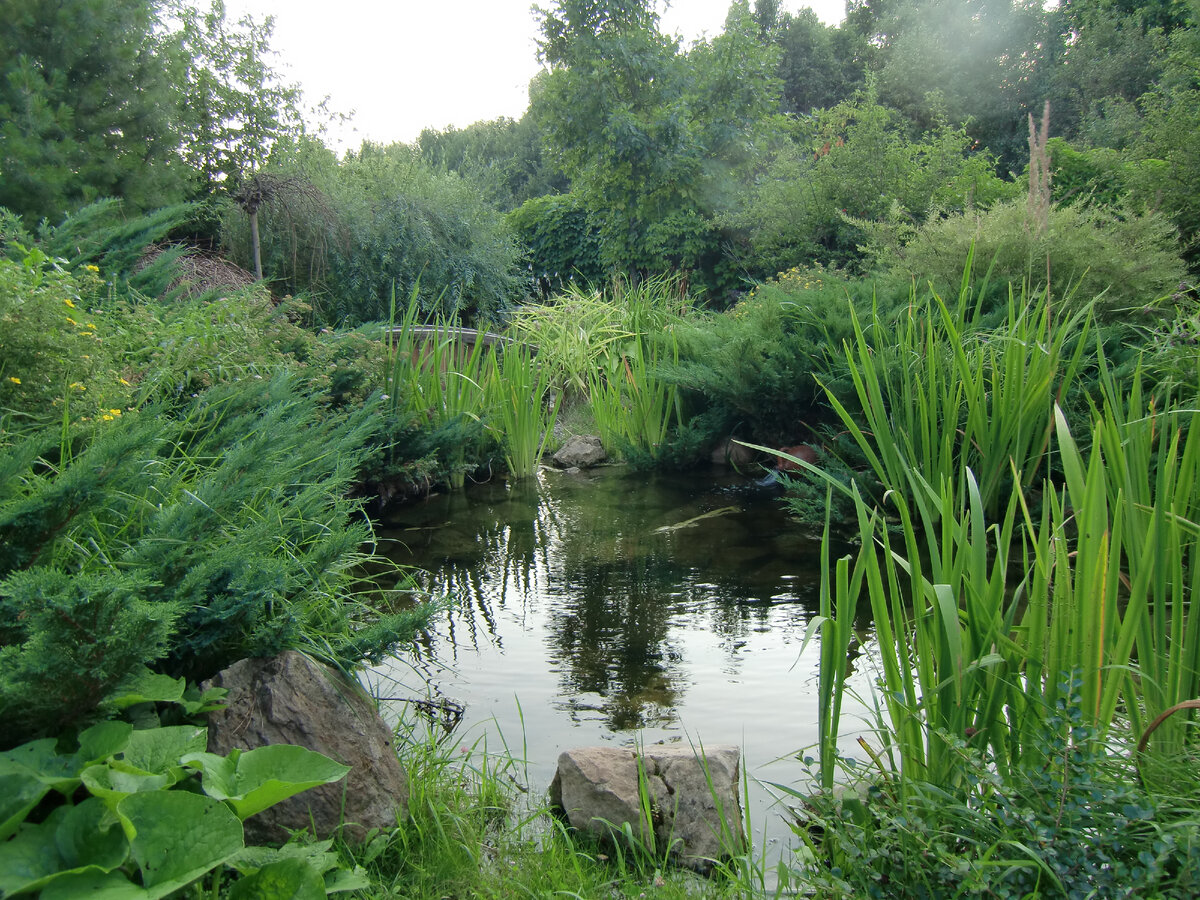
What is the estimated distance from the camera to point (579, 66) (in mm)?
12820

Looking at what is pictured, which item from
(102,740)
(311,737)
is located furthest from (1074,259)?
(102,740)

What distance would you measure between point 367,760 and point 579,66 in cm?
1283

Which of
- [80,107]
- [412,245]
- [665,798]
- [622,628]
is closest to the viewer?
[665,798]

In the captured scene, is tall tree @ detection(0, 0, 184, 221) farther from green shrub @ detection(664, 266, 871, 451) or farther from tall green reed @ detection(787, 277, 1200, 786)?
tall green reed @ detection(787, 277, 1200, 786)

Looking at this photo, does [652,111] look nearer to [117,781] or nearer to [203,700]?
[203,700]

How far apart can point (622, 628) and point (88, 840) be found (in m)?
2.16

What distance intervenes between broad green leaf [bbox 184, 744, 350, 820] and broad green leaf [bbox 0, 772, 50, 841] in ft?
0.70

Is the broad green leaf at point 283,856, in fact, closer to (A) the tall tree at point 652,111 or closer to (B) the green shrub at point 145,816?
(B) the green shrub at point 145,816

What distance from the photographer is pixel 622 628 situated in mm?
Result: 3234

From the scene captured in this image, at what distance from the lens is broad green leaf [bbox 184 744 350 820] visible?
135cm

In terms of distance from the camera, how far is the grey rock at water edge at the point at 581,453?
701cm

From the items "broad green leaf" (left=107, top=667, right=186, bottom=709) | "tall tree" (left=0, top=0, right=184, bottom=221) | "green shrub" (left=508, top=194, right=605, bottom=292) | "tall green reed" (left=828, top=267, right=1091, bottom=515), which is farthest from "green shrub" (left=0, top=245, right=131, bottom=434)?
"green shrub" (left=508, top=194, right=605, bottom=292)

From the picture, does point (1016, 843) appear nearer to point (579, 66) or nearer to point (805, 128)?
point (579, 66)

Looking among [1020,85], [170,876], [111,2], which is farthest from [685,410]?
[1020,85]
